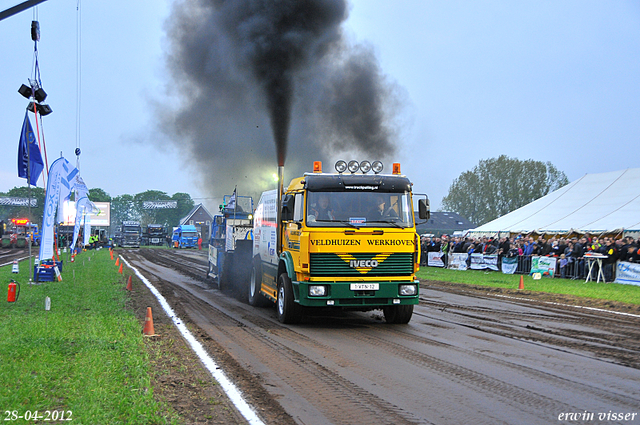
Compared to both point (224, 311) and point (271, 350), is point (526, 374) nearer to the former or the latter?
point (271, 350)

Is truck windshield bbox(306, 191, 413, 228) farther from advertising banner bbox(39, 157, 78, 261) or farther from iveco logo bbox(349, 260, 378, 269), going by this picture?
advertising banner bbox(39, 157, 78, 261)

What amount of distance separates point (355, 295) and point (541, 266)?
16.1m

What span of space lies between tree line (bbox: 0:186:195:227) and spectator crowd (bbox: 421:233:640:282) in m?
99.2

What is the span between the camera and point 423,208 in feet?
34.3

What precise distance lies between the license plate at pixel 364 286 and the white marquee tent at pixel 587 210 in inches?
738

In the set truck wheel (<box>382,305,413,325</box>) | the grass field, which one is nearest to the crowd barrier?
the grass field

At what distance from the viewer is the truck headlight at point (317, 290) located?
32.1ft

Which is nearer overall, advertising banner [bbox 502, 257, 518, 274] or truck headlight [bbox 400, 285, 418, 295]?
truck headlight [bbox 400, 285, 418, 295]

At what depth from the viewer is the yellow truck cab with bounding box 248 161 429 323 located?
32.4 feet

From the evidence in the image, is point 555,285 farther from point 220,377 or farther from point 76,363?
point 76,363

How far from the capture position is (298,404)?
5.38 meters

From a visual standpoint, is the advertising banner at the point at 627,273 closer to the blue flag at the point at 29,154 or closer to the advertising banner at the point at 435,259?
the advertising banner at the point at 435,259

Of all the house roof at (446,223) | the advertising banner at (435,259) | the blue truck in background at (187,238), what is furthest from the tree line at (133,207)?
the advertising banner at (435,259)

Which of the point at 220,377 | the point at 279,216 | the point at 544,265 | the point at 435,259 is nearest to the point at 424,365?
the point at 220,377
